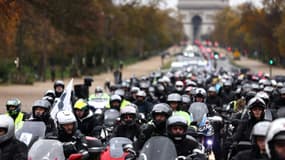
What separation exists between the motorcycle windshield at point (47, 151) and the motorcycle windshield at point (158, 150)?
0.94 metres

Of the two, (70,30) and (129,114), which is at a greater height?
(70,30)

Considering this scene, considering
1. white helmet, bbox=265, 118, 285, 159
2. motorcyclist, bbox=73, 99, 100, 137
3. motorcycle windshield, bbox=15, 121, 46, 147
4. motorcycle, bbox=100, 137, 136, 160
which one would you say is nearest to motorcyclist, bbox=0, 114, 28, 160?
motorcycle, bbox=100, 137, 136, 160

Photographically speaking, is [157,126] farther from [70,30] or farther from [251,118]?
[70,30]

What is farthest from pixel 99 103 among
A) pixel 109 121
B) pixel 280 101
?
pixel 280 101

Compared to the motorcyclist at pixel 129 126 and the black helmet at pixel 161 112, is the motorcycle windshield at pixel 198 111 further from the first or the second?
the black helmet at pixel 161 112

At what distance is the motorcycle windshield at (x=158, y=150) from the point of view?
859 centimetres

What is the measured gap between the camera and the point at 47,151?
8.92m

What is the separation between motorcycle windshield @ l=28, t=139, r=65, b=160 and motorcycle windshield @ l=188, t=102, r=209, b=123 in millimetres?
5509

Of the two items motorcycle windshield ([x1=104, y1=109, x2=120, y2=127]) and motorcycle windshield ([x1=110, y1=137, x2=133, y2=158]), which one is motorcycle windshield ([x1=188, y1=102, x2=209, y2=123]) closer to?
motorcycle windshield ([x1=104, y1=109, x2=120, y2=127])

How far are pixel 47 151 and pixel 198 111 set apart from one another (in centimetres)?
594

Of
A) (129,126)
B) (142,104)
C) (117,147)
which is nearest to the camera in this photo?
(117,147)

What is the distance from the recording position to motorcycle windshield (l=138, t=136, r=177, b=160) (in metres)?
8.59

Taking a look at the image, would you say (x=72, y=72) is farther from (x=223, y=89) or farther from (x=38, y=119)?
(x=38, y=119)

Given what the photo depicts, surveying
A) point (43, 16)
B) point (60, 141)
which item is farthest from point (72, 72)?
point (60, 141)
